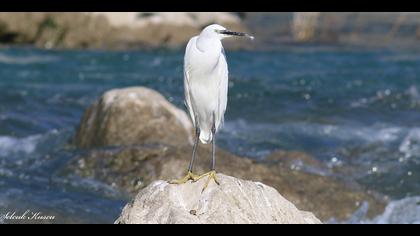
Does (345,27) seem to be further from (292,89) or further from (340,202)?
(340,202)

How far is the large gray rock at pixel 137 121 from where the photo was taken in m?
Result: 9.16

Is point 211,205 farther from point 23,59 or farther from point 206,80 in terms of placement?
point 23,59

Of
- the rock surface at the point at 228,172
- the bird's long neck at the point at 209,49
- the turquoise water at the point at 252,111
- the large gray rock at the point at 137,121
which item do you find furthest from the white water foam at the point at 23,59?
the bird's long neck at the point at 209,49

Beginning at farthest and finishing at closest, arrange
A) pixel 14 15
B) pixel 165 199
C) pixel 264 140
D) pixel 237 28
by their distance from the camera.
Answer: pixel 237 28
pixel 14 15
pixel 264 140
pixel 165 199

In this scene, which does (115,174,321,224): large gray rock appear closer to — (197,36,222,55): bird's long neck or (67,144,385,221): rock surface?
(197,36,222,55): bird's long neck

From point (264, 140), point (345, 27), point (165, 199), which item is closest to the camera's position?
point (165, 199)

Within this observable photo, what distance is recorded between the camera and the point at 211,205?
Result: 14.8 ft

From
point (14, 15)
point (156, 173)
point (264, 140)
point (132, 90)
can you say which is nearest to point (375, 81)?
point (264, 140)

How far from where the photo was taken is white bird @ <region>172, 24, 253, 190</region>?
5.27 m

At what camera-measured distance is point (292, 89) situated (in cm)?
1413

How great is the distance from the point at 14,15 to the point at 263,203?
18240 mm

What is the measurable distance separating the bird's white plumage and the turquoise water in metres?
2.07

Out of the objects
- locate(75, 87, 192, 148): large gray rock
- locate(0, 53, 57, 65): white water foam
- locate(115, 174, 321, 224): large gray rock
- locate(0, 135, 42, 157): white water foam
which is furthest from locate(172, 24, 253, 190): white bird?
locate(0, 53, 57, 65): white water foam

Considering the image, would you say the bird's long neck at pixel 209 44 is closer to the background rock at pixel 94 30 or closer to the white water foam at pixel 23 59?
the white water foam at pixel 23 59
